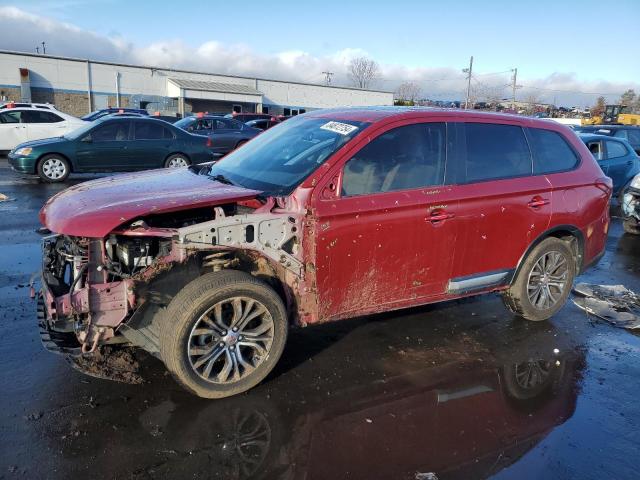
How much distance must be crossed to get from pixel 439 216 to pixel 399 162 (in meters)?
0.53

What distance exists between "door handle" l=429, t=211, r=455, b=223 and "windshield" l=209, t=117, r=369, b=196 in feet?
2.87

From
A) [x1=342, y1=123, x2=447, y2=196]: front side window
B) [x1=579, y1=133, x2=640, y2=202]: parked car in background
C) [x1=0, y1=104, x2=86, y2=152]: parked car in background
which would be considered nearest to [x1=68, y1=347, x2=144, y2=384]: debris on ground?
[x1=342, y1=123, x2=447, y2=196]: front side window

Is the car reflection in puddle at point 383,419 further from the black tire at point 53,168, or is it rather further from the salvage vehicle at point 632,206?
the black tire at point 53,168

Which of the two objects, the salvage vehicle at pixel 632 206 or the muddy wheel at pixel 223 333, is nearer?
Answer: the muddy wheel at pixel 223 333

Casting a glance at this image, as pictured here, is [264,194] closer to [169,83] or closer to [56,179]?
[56,179]

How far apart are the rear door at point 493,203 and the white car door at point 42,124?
49.4 feet

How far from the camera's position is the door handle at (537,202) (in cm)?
458

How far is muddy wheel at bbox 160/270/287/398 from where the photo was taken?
127 inches

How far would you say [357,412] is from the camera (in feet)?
11.1

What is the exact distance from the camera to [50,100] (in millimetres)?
42000

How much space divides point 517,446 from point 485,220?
6.07ft

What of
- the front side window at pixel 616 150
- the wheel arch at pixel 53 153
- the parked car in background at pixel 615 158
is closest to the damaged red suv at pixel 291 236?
the parked car in background at pixel 615 158

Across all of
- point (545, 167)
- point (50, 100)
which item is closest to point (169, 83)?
point (50, 100)

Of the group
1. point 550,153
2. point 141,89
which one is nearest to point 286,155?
point 550,153
